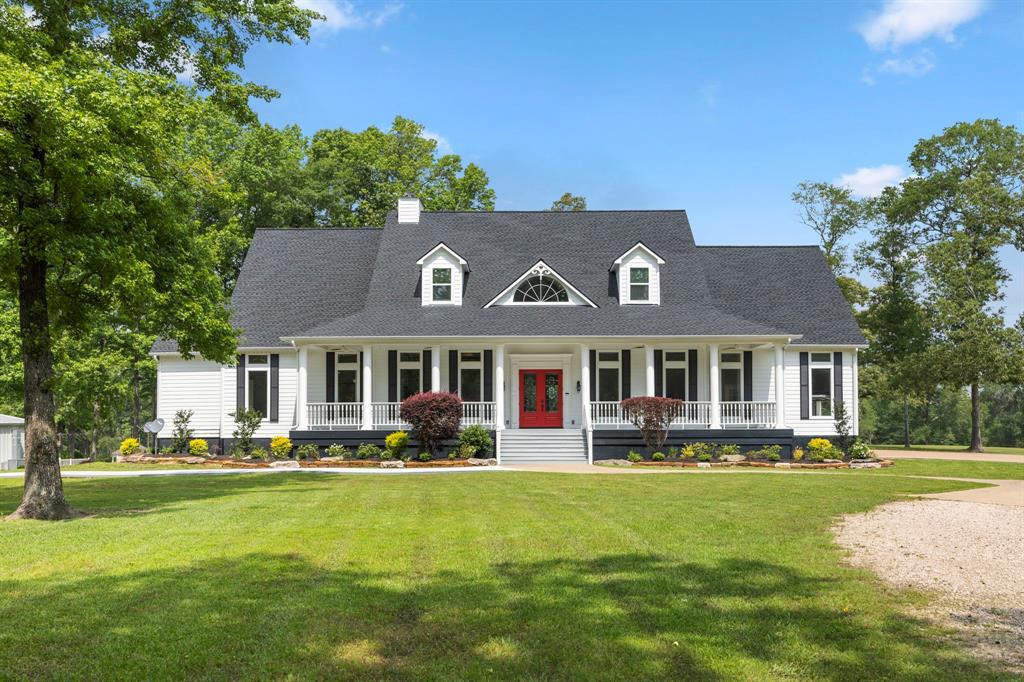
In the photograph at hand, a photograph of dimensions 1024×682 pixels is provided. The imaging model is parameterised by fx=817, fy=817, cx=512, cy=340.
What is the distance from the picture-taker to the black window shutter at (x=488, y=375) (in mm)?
26625

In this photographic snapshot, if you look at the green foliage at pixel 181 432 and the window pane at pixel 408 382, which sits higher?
the window pane at pixel 408 382

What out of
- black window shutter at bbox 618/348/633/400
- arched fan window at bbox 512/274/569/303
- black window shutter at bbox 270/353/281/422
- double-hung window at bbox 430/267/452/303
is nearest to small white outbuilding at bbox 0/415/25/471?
black window shutter at bbox 270/353/281/422

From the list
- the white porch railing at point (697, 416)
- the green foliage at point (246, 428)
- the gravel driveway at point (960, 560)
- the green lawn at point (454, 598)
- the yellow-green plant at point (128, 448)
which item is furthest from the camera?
the yellow-green plant at point (128, 448)

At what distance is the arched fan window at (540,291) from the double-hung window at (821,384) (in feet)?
29.3

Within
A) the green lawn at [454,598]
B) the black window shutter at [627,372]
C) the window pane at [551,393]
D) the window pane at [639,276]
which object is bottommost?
the green lawn at [454,598]

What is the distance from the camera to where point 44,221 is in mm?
11266

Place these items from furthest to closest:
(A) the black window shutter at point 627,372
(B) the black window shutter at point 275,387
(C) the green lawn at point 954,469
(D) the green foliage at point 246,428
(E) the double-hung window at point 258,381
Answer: (E) the double-hung window at point 258,381 → (B) the black window shutter at point 275,387 → (A) the black window shutter at point 627,372 → (D) the green foliage at point 246,428 → (C) the green lawn at point 954,469

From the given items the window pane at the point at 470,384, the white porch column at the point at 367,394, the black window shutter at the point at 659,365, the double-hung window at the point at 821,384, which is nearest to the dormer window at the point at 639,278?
the black window shutter at the point at 659,365

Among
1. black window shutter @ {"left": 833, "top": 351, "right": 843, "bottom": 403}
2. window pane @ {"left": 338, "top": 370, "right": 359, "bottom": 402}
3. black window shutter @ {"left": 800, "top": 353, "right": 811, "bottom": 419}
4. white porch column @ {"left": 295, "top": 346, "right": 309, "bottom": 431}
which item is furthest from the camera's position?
black window shutter @ {"left": 833, "top": 351, "right": 843, "bottom": 403}

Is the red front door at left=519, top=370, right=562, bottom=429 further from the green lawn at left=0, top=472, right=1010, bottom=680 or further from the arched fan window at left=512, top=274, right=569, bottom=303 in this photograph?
the green lawn at left=0, top=472, right=1010, bottom=680

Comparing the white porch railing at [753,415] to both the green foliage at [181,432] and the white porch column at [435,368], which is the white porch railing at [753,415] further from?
the green foliage at [181,432]

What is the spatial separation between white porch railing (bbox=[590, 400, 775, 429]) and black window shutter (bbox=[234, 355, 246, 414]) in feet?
37.8

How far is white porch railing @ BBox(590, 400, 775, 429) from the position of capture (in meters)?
25.2

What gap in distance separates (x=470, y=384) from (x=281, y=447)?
6.30m
